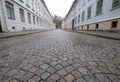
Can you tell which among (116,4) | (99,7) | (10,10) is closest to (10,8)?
(10,10)

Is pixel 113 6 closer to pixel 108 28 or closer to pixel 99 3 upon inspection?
pixel 108 28

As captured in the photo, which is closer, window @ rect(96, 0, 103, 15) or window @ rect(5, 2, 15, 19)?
window @ rect(5, 2, 15, 19)

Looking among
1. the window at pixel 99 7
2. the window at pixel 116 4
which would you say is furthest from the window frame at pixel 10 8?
the window at pixel 116 4

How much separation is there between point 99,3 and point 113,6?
2843 mm

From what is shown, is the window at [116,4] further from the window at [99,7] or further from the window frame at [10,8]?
the window frame at [10,8]

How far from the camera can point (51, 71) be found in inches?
58.4

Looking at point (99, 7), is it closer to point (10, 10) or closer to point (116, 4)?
point (116, 4)

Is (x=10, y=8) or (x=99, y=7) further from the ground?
(x=99, y=7)

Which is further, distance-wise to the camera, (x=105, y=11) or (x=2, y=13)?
(x=105, y=11)

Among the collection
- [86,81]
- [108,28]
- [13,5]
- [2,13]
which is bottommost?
[86,81]

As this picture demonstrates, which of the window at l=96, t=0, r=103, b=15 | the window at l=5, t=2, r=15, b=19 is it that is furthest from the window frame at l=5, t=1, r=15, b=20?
the window at l=96, t=0, r=103, b=15

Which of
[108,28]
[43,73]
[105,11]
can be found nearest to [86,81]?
[43,73]

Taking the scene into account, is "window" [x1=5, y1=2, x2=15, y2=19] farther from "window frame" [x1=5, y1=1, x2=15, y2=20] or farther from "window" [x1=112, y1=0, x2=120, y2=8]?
"window" [x1=112, y1=0, x2=120, y2=8]

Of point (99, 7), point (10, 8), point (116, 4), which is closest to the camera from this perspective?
point (116, 4)
